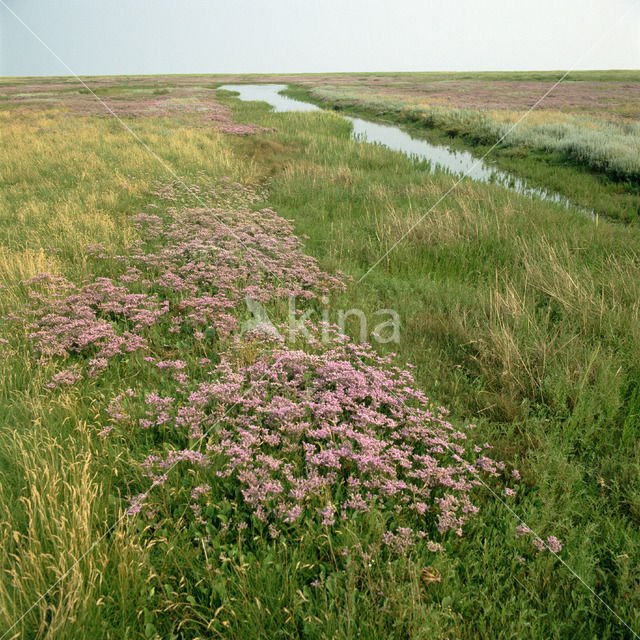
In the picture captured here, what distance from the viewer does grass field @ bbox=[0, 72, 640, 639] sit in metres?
2.10

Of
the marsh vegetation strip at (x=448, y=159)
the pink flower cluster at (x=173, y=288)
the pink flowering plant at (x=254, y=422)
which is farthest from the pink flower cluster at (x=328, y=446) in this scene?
the marsh vegetation strip at (x=448, y=159)

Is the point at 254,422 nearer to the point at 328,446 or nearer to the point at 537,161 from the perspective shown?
the point at 328,446

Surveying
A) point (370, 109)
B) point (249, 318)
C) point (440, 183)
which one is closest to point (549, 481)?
point (249, 318)

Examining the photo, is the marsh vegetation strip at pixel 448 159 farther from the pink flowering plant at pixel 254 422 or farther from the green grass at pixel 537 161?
the pink flowering plant at pixel 254 422

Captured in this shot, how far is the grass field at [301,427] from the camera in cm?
210

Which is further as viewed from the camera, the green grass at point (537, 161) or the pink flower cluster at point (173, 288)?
the green grass at point (537, 161)

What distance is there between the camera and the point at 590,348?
4.33 metres

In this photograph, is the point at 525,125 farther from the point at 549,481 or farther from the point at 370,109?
the point at 549,481

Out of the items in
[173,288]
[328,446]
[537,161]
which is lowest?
[328,446]

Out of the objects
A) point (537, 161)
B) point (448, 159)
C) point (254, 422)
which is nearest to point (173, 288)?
point (254, 422)

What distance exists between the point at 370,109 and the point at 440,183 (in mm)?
26968

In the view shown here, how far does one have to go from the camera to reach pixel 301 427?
297 centimetres

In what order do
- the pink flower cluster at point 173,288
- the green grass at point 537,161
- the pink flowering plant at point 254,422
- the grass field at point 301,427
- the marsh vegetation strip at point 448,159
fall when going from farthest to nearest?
the marsh vegetation strip at point 448,159 < the green grass at point 537,161 < the pink flower cluster at point 173,288 < the pink flowering plant at point 254,422 < the grass field at point 301,427

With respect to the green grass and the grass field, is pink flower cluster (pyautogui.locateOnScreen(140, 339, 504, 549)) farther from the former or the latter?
the green grass
